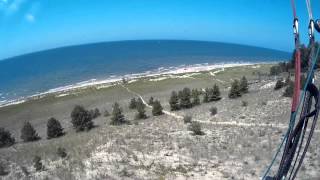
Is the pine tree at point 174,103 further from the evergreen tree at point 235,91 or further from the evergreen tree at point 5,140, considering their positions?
the evergreen tree at point 5,140

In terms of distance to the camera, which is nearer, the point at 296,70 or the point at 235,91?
the point at 296,70

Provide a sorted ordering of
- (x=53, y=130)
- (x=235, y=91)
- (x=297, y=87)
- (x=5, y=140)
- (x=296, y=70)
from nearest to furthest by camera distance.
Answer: (x=297, y=87), (x=296, y=70), (x=53, y=130), (x=5, y=140), (x=235, y=91)

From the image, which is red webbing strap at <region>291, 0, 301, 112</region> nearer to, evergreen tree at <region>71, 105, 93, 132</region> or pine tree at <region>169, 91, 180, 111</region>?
evergreen tree at <region>71, 105, 93, 132</region>

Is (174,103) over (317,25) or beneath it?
beneath

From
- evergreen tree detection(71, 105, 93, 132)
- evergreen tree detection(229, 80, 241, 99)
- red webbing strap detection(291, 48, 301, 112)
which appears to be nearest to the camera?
red webbing strap detection(291, 48, 301, 112)

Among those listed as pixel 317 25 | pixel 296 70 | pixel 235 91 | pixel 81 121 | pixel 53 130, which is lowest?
pixel 53 130

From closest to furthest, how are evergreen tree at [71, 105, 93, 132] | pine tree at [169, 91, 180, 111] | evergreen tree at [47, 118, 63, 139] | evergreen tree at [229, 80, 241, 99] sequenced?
evergreen tree at [47, 118, 63, 139] → evergreen tree at [71, 105, 93, 132] → pine tree at [169, 91, 180, 111] → evergreen tree at [229, 80, 241, 99]

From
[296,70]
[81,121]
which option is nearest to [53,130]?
[81,121]

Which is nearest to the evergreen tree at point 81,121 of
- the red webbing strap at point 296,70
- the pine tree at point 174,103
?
the pine tree at point 174,103

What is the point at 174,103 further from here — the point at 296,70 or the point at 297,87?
the point at 297,87

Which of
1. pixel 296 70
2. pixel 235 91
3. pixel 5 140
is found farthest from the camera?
pixel 235 91

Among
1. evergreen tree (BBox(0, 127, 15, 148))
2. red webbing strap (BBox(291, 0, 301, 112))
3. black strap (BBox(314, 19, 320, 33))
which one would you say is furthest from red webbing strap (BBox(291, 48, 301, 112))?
evergreen tree (BBox(0, 127, 15, 148))
